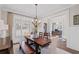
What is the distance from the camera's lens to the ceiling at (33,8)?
1.91 meters

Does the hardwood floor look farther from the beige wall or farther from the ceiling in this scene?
the beige wall

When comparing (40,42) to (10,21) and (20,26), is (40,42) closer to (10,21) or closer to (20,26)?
(20,26)

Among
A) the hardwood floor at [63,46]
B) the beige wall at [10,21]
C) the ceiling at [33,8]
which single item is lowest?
the hardwood floor at [63,46]

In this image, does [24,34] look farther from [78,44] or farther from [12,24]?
[78,44]

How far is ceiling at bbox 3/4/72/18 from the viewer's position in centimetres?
191

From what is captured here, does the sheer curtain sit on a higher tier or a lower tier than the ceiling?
lower

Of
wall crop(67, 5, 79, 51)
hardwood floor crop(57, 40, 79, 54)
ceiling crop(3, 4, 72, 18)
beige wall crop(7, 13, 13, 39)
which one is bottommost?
hardwood floor crop(57, 40, 79, 54)

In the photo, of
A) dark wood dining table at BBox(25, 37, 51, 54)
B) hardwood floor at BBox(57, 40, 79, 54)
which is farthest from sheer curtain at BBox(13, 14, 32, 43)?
hardwood floor at BBox(57, 40, 79, 54)

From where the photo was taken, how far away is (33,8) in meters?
1.94

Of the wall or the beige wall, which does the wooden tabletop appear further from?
the wall

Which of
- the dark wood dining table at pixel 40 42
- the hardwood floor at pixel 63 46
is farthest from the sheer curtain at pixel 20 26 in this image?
the hardwood floor at pixel 63 46

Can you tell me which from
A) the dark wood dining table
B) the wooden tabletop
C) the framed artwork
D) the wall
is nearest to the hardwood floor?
the wall

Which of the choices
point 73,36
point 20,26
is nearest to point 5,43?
point 20,26

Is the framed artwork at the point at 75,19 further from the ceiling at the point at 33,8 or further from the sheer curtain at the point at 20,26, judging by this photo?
the sheer curtain at the point at 20,26
